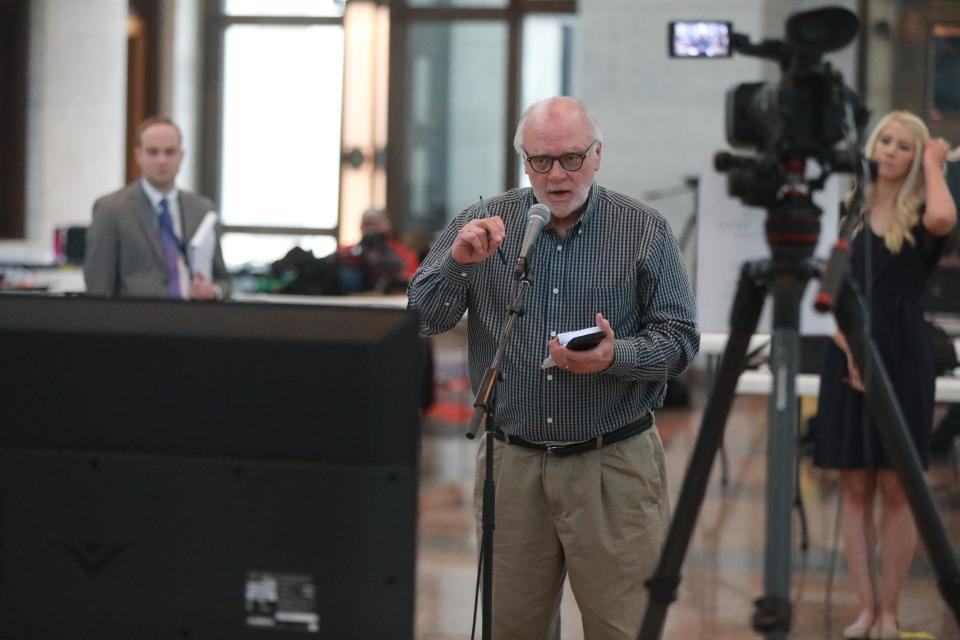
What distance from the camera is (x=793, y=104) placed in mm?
1893

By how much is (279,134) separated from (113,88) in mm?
2906

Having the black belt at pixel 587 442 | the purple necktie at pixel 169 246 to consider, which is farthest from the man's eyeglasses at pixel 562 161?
the purple necktie at pixel 169 246

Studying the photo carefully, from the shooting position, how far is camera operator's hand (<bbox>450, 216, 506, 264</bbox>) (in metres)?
2.33

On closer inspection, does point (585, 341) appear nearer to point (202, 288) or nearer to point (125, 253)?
point (202, 288)

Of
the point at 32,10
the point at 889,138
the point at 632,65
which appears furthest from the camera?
the point at 32,10

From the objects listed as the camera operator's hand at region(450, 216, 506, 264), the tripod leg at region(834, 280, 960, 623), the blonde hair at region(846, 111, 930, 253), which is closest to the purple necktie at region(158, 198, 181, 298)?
the blonde hair at region(846, 111, 930, 253)

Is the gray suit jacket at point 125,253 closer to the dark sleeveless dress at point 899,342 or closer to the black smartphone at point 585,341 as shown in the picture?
the dark sleeveless dress at point 899,342

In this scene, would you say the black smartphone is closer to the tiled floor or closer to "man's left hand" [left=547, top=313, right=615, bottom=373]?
"man's left hand" [left=547, top=313, right=615, bottom=373]

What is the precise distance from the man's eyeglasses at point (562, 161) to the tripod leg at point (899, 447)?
2.71 feet

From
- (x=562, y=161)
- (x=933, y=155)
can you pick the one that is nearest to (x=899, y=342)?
(x=933, y=155)

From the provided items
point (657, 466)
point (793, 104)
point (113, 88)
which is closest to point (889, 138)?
point (657, 466)

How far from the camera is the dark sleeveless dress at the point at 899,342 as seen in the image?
13.7ft

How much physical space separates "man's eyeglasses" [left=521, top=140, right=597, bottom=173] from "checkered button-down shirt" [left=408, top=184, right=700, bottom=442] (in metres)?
0.13

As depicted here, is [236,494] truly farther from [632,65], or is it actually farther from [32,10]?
[32,10]
